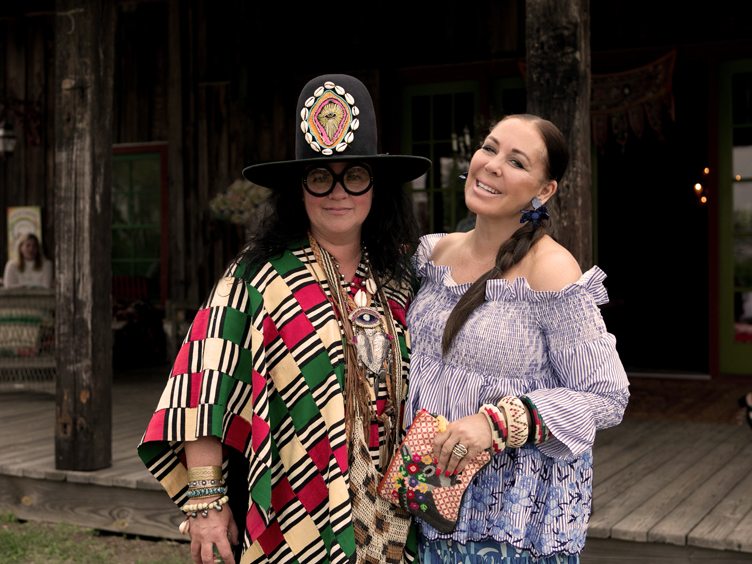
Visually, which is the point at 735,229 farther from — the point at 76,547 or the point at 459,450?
the point at 459,450

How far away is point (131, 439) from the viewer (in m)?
5.78

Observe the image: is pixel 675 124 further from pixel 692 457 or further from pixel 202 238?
pixel 692 457

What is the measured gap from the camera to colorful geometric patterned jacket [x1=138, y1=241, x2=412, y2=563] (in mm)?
2141

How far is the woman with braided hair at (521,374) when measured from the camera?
6.53 feet

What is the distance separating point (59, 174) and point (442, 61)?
3.69m

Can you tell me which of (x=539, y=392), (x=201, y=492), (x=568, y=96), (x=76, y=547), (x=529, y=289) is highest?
(x=568, y=96)

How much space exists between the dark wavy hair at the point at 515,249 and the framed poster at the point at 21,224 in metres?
8.14

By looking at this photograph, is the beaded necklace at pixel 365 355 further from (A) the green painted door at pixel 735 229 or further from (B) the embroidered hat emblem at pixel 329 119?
(A) the green painted door at pixel 735 229

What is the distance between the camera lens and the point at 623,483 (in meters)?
4.60

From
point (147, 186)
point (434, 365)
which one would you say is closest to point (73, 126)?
point (434, 365)

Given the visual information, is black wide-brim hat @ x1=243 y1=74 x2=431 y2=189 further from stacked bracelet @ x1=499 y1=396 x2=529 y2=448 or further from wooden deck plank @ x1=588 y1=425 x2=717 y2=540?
wooden deck plank @ x1=588 y1=425 x2=717 y2=540

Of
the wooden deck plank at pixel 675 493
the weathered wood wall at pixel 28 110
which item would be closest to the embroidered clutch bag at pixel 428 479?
the wooden deck plank at pixel 675 493

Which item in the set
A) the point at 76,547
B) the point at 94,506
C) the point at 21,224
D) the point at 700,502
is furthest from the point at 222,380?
the point at 21,224

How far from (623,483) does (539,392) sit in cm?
280
